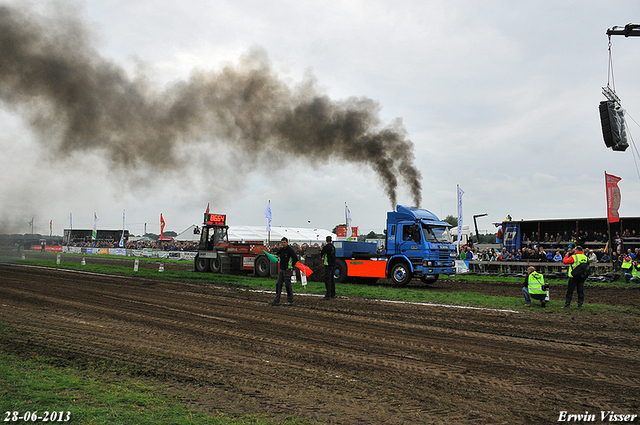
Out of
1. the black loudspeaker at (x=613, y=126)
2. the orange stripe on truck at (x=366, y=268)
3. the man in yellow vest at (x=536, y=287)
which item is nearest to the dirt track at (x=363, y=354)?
the man in yellow vest at (x=536, y=287)

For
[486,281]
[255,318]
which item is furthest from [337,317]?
[486,281]

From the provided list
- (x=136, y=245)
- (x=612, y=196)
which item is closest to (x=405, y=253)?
(x=612, y=196)

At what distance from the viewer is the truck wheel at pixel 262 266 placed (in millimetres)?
21844

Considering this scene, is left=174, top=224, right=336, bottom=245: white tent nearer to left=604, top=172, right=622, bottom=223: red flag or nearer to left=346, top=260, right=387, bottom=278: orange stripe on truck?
left=346, top=260, right=387, bottom=278: orange stripe on truck

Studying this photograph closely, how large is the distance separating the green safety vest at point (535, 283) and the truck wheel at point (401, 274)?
20.0 feet

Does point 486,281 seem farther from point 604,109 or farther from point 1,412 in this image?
point 1,412

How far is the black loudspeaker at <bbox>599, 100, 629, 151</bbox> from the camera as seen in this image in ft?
43.4

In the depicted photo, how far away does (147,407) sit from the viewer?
430 centimetres

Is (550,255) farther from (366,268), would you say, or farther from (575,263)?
(575,263)

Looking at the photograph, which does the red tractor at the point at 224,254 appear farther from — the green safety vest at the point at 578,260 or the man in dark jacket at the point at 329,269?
the green safety vest at the point at 578,260

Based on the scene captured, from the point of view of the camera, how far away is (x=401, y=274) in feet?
57.9

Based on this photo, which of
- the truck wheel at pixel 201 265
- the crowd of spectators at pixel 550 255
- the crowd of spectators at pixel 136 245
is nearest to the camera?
the crowd of spectators at pixel 550 255

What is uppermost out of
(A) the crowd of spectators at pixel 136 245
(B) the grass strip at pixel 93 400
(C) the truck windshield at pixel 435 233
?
(C) the truck windshield at pixel 435 233

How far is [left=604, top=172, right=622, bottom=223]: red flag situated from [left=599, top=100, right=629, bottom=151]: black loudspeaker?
6921 millimetres
